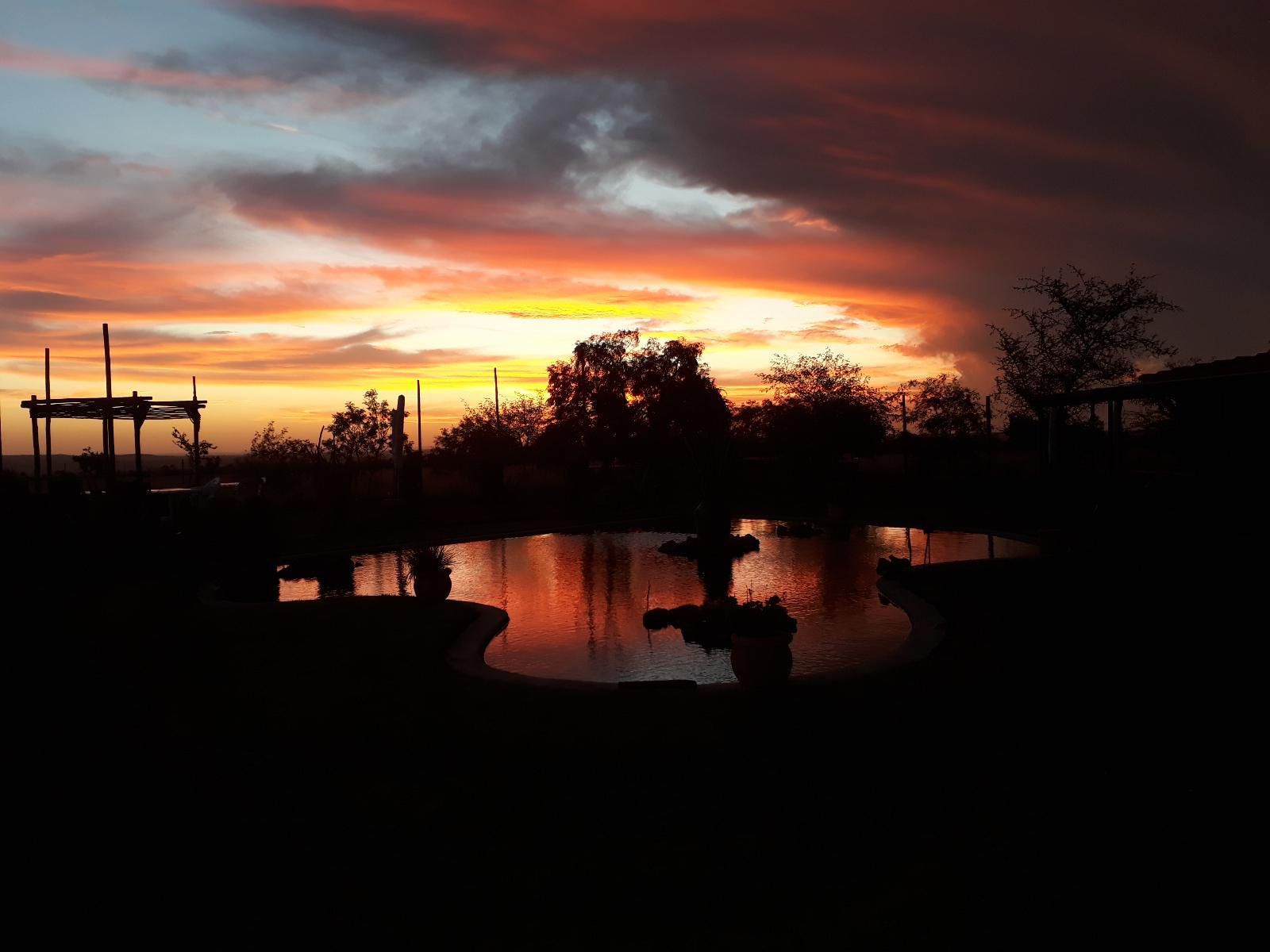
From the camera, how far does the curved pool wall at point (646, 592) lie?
33.2 feet

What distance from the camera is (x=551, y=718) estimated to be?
7.29 metres

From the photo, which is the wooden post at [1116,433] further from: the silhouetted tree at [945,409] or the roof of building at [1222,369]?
the silhouetted tree at [945,409]

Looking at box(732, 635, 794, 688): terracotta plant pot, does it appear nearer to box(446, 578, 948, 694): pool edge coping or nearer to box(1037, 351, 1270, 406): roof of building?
box(446, 578, 948, 694): pool edge coping

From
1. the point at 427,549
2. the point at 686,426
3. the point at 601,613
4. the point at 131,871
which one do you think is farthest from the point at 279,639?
the point at 686,426

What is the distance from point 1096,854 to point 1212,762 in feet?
5.21

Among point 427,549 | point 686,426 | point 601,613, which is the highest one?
point 686,426

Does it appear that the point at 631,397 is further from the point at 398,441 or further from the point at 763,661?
the point at 763,661

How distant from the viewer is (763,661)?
7.87 meters

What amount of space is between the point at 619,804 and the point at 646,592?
9.65m

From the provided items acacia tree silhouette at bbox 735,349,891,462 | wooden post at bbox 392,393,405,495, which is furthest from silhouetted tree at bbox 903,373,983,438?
wooden post at bbox 392,393,405,495

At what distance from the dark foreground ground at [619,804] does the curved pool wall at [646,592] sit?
1.52 meters

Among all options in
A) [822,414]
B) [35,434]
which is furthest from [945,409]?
[35,434]

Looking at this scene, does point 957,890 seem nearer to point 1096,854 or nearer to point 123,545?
point 1096,854

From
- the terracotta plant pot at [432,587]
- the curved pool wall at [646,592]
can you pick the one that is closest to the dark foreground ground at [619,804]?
the curved pool wall at [646,592]
